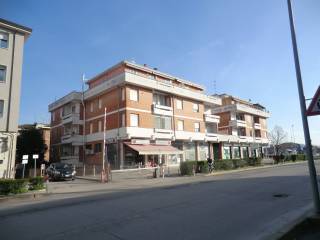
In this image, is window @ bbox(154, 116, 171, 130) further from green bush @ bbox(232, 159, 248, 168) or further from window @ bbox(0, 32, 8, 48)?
window @ bbox(0, 32, 8, 48)

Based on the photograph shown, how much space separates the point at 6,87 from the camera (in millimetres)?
24391

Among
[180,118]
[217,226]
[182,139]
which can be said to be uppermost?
[180,118]

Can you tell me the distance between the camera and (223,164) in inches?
1305

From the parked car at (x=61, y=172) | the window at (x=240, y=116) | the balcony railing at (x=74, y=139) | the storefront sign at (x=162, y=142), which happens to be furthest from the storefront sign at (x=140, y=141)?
the window at (x=240, y=116)

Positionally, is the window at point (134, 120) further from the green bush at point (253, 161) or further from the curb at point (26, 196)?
the curb at point (26, 196)

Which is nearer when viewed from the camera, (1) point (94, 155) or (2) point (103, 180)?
(2) point (103, 180)

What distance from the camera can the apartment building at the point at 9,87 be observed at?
2358 centimetres

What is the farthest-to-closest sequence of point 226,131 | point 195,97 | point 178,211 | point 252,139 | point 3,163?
point 252,139
point 226,131
point 195,97
point 3,163
point 178,211

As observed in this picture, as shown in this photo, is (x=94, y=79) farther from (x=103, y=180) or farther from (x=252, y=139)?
(x=252, y=139)

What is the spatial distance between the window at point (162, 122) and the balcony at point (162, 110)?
0.61 metres

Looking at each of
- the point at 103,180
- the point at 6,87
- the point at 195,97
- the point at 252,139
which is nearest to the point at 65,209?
the point at 103,180

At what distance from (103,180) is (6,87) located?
11.6 m

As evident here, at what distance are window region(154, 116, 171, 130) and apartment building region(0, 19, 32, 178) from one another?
1685 centimetres

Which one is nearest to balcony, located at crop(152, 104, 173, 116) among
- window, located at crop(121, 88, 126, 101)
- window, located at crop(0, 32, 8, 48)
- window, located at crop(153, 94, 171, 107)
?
window, located at crop(153, 94, 171, 107)
